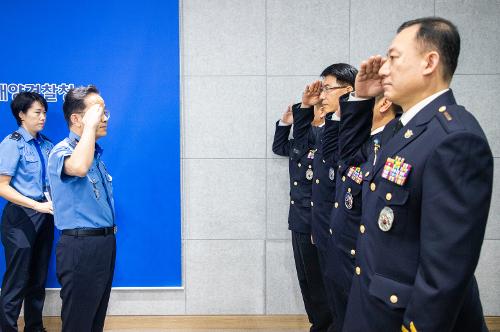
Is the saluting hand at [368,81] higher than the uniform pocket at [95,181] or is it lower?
higher

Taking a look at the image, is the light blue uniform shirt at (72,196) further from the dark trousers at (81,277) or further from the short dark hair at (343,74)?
the short dark hair at (343,74)

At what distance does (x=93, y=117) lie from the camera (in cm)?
206

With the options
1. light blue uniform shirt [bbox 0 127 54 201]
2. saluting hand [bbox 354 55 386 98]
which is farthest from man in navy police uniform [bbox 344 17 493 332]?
light blue uniform shirt [bbox 0 127 54 201]

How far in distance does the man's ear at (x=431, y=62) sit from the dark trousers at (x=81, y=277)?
1668mm

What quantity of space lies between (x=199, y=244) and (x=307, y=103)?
139 cm

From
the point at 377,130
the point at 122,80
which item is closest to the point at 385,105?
the point at 377,130

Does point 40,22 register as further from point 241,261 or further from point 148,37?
point 241,261

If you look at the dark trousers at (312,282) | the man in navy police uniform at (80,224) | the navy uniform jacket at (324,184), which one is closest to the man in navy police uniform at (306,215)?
the dark trousers at (312,282)

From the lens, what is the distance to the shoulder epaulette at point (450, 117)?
3.72 feet

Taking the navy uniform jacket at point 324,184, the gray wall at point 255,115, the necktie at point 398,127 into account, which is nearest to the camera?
the necktie at point 398,127

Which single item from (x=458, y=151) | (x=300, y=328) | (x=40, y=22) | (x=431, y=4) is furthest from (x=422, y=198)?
(x=40, y=22)

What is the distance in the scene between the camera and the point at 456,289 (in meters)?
1.08

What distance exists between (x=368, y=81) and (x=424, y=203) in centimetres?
82

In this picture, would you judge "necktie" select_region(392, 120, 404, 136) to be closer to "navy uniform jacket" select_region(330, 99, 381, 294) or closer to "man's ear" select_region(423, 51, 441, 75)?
"man's ear" select_region(423, 51, 441, 75)
